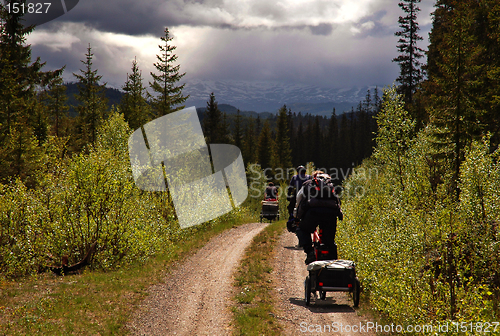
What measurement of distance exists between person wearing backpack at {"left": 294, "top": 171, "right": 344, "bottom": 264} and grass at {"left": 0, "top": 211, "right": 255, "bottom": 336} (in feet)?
16.2

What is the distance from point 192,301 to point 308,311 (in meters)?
3.21

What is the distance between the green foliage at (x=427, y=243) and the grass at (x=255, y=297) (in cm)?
262

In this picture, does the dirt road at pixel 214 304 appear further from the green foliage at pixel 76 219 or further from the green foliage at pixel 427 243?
the green foliage at pixel 76 219

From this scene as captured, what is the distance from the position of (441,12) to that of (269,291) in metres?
34.2

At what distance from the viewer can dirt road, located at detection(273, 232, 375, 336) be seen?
6.77 m

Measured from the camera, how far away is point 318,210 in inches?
326

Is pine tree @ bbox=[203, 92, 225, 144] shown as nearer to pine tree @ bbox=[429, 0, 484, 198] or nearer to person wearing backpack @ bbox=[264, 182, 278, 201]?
person wearing backpack @ bbox=[264, 182, 278, 201]

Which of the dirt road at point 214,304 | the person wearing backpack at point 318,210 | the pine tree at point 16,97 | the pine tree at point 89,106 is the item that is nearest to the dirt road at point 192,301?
the dirt road at point 214,304

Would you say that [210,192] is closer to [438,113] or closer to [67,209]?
[67,209]

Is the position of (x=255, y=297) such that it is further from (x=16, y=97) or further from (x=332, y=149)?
(x=332, y=149)

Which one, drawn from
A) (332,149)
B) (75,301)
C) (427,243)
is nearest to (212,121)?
(427,243)

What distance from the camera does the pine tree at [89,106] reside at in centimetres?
4481

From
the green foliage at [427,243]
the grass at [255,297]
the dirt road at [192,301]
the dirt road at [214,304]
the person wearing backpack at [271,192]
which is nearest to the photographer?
the grass at [255,297]

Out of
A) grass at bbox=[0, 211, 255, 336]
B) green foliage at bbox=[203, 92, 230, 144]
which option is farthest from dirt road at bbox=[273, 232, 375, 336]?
green foliage at bbox=[203, 92, 230, 144]
